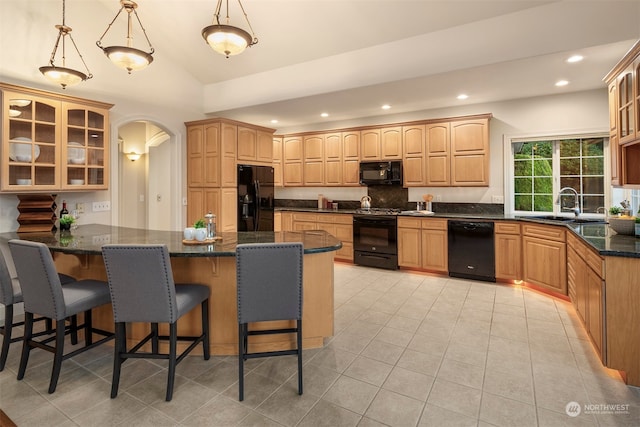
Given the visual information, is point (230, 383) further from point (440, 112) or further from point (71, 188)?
point (440, 112)

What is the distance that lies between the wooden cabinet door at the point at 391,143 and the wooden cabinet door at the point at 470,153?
0.84 m

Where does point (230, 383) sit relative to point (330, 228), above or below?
below

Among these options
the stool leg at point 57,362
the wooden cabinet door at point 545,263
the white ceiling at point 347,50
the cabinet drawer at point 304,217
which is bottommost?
the stool leg at point 57,362

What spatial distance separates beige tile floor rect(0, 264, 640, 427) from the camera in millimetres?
1876

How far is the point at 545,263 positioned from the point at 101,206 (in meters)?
5.51

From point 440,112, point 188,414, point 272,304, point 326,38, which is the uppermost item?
point 326,38

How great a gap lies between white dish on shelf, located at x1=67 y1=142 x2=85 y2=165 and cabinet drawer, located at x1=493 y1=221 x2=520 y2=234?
5.11 metres

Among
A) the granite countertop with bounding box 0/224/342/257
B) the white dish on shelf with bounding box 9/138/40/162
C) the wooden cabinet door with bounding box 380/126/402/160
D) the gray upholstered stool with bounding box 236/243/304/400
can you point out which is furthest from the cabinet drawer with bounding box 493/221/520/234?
the white dish on shelf with bounding box 9/138/40/162

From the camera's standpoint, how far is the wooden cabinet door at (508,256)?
14.2 feet

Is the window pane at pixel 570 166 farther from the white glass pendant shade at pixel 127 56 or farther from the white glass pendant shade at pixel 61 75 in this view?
the white glass pendant shade at pixel 61 75

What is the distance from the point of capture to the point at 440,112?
17.6 ft

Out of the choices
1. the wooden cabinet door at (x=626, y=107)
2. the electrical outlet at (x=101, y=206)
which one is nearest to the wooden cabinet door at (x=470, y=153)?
the wooden cabinet door at (x=626, y=107)

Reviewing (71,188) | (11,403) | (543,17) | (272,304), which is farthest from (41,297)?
(543,17)

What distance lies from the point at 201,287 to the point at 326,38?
10.4 ft
